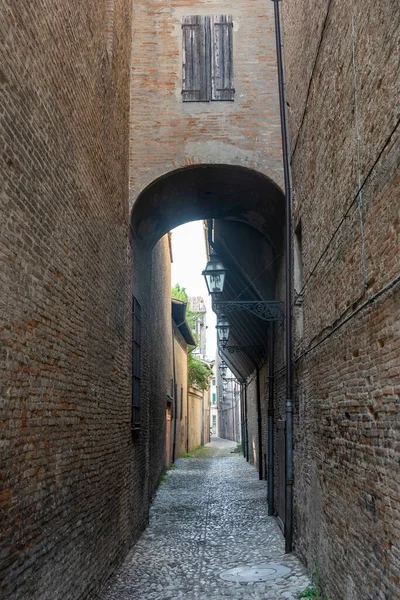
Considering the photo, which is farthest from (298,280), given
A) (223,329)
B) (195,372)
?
(195,372)

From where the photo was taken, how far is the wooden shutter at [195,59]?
9180 millimetres

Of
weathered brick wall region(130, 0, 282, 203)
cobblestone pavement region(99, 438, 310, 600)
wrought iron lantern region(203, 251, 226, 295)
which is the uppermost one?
weathered brick wall region(130, 0, 282, 203)

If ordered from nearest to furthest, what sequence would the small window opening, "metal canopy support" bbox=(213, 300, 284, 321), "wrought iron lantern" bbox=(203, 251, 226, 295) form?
the small window opening, "metal canopy support" bbox=(213, 300, 284, 321), "wrought iron lantern" bbox=(203, 251, 226, 295)

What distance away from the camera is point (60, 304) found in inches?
188

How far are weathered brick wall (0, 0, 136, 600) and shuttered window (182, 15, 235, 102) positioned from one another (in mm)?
1956

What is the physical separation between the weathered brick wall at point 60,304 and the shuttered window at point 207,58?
196 cm

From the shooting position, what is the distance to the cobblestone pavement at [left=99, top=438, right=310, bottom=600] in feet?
A: 20.2

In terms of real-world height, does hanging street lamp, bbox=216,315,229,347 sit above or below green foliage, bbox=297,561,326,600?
above

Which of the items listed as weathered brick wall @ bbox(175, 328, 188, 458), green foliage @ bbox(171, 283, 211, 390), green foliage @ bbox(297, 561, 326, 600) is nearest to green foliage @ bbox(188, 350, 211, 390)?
green foliage @ bbox(171, 283, 211, 390)

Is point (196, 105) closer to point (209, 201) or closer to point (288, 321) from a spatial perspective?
point (209, 201)

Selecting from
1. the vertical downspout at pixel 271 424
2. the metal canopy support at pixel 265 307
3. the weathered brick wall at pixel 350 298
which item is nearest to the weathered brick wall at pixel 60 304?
the weathered brick wall at pixel 350 298

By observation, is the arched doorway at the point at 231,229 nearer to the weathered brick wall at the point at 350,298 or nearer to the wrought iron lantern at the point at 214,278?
the wrought iron lantern at the point at 214,278

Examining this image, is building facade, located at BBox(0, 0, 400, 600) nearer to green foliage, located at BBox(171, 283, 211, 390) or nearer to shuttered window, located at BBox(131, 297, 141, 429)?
shuttered window, located at BBox(131, 297, 141, 429)

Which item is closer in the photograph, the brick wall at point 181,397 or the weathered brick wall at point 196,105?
the weathered brick wall at point 196,105
